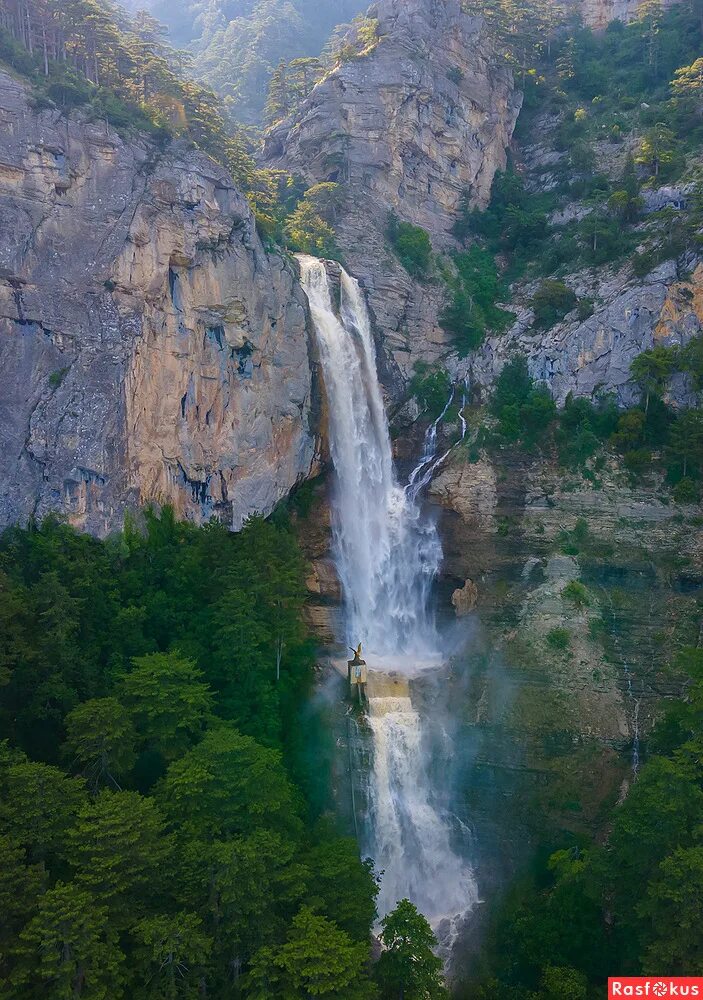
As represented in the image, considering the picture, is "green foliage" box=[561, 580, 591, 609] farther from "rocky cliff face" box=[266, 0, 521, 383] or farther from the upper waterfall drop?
"rocky cliff face" box=[266, 0, 521, 383]

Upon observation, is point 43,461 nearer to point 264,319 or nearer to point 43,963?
point 264,319

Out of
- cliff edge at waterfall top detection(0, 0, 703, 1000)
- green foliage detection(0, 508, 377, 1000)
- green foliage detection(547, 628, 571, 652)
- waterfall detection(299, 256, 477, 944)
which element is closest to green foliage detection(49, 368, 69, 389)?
cliff edge at waterfall top detection(0, 0, 703, 1000)

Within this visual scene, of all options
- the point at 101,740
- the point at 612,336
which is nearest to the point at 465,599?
the point at 612,336

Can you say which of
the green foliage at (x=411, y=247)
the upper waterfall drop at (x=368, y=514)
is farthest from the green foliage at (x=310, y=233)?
the green foliage at (x=411, y=247)

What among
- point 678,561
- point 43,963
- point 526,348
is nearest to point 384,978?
point 43,963

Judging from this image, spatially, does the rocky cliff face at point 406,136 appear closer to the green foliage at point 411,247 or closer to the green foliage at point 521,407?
the green foliage at point 411,247
